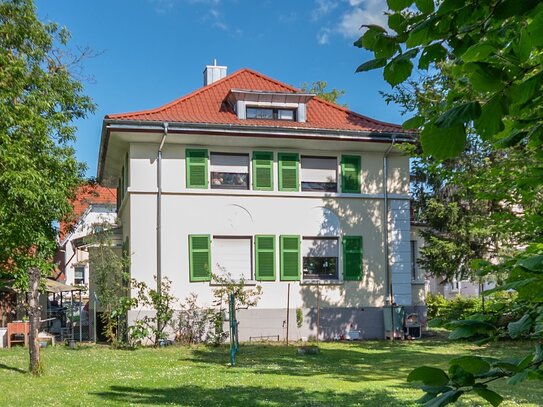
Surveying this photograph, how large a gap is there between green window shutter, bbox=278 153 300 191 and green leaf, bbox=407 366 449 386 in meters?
19.2

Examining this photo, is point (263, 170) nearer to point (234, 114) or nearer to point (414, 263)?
point (234, 114)

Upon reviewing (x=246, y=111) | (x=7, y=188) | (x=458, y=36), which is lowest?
(x=458, y=36)

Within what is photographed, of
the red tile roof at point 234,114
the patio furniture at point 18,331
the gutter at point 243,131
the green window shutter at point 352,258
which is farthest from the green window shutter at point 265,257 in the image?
the patio furniture at point 18,331

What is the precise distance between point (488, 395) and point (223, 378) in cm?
1056

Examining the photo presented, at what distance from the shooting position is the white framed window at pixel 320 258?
21.1 m

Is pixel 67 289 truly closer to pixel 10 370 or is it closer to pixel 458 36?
pixel 10 370

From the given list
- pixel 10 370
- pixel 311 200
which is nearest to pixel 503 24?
pixel 10 370

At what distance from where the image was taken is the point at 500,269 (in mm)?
2947

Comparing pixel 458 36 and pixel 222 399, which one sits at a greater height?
Result: pixel 458 36

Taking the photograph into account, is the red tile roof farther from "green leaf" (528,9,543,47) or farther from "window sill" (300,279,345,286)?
"green leaf" (528,9,543,47)

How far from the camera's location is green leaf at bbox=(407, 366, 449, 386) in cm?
158

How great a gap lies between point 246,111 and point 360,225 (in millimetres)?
5341

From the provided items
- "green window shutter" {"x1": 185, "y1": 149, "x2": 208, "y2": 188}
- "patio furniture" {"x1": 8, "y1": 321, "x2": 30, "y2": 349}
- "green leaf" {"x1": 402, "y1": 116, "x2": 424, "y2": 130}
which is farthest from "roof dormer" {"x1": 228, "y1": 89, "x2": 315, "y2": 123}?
"green leaf" {"x1": 402, "y1": 116, "x2": 424, "y2": 130}

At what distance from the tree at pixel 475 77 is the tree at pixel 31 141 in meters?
14.8
